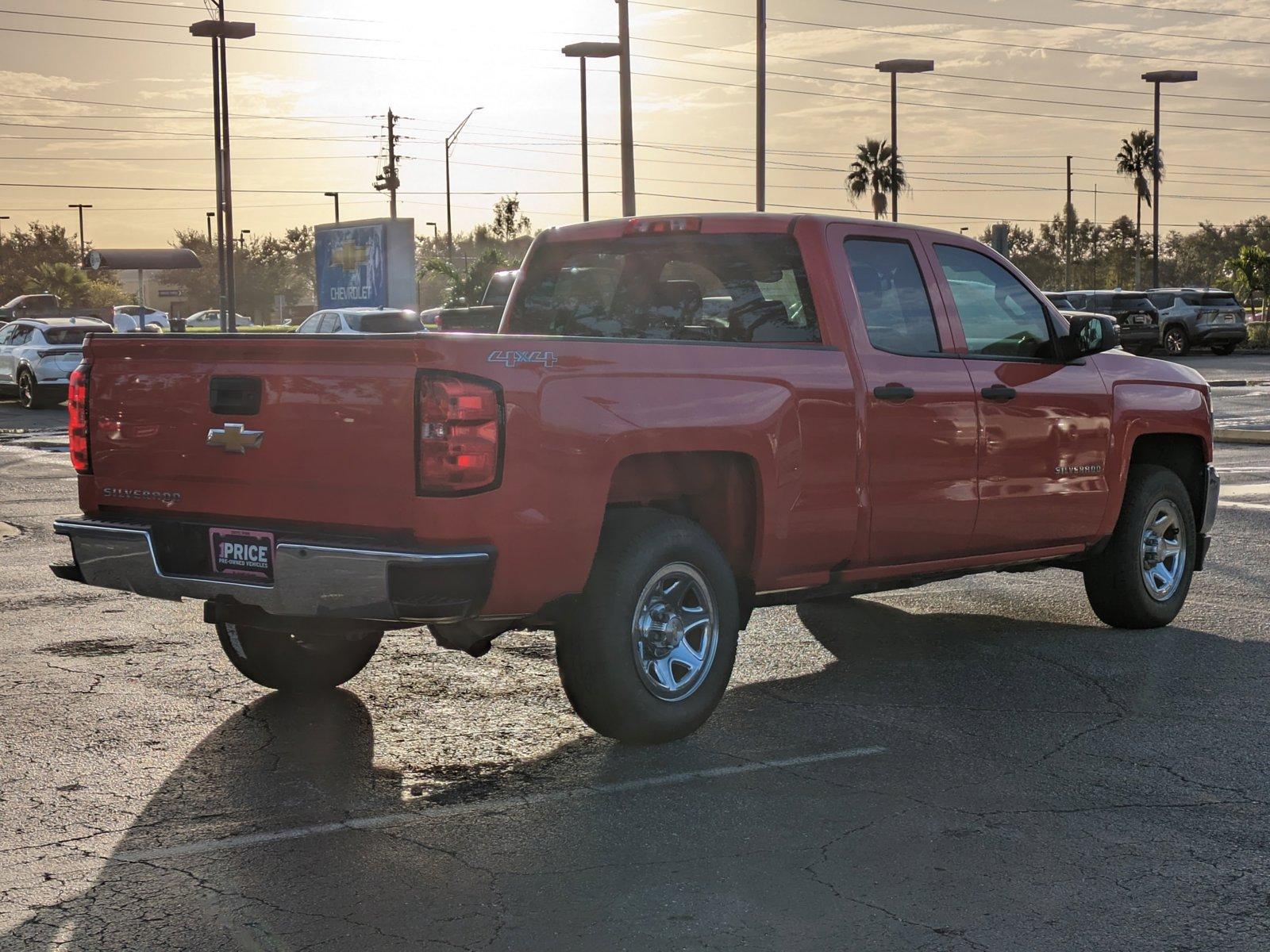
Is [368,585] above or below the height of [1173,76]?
below

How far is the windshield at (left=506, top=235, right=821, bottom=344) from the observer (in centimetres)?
688

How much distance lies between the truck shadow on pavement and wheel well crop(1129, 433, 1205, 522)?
186 cm

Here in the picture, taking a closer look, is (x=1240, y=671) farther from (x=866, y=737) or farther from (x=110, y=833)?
(x=110, y=833)

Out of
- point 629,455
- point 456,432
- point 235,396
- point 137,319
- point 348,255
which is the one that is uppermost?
point 348,255

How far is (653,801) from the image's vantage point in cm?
535

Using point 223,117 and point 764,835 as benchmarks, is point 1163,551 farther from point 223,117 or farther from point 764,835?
point 223,117

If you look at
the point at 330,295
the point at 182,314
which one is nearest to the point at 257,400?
the point at 330,295

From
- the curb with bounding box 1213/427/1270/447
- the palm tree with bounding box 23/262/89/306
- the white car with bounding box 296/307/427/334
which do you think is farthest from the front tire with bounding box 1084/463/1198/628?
the palm tree with bounding box 23/262/89/306

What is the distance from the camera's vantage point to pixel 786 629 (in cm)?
861

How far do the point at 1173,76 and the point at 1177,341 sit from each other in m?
13.7

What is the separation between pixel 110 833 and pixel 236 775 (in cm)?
70

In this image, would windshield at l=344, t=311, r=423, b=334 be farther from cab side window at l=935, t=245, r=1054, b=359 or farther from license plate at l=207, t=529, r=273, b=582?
license plate at l=207, t=529, r=273, b=582

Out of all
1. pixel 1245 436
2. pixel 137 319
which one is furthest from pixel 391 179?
pixel 1245 436

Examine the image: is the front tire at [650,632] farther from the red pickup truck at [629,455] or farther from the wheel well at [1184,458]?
the wheel well at [1184,458]
